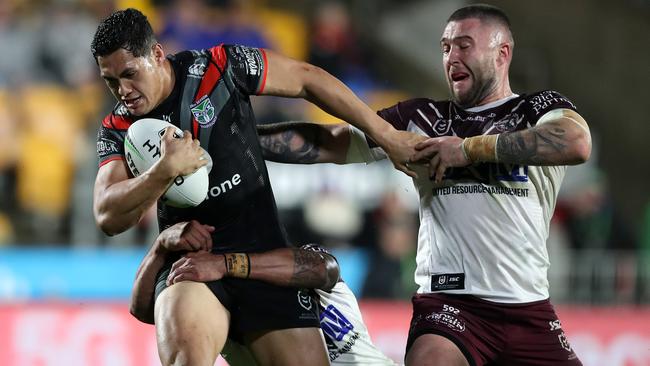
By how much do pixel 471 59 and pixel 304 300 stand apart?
1442 mm

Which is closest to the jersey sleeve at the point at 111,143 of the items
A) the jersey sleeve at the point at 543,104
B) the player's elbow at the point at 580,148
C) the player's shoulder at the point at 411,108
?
the player's shoulder at the point at 411,108

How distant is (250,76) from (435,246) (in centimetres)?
122

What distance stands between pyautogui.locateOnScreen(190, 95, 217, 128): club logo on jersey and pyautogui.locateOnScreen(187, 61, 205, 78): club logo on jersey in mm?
124

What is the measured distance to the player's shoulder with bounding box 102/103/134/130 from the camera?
5074 mm

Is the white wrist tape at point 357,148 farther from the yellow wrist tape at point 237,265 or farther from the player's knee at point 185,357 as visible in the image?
the player's knee at point 185,357

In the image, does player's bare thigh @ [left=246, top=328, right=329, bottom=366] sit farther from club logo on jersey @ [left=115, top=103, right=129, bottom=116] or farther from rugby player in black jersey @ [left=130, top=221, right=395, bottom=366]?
club logo on jersey @ [left=115, top=103, right=129, bottom=116]

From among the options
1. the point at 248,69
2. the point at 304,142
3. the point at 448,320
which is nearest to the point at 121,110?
→ the point at 248,69

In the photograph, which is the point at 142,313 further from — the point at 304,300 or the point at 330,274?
the point at 330,274

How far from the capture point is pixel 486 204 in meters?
5.24

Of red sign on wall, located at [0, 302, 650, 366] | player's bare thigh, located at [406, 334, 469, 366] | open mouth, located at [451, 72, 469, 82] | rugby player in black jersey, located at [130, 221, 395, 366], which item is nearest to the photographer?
player's bare thigh, located at [406, 334, 469, 366]

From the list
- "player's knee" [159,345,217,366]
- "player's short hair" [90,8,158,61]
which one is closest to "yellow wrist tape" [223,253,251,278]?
"player's knee" [159,345,217,366]

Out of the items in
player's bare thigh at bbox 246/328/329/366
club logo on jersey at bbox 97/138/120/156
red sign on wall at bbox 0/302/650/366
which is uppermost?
club logo on jersey at bbox 97/138/120/156

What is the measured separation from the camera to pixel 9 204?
38.6 feet

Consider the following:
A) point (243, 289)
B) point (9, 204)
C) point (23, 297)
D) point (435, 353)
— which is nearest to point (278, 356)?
point (243, 289)
